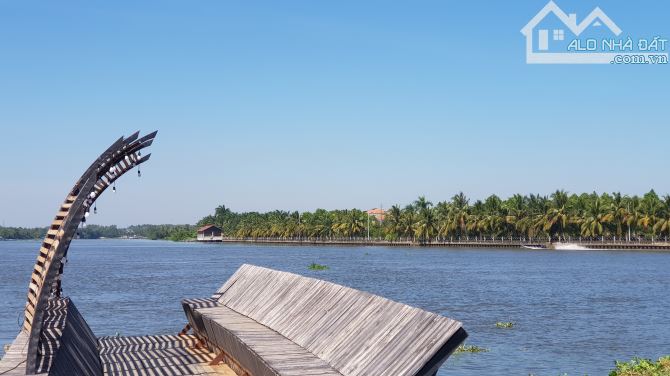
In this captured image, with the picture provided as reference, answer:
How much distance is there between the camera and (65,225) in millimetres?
12781

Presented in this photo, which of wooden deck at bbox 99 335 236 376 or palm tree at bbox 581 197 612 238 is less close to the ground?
palm tree at bbox 581 197 612 238

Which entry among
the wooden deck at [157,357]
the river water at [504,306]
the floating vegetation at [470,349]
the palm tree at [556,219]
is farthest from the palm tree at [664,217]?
the wooden deck at [157,357]

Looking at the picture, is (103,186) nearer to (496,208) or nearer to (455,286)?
(455,286)

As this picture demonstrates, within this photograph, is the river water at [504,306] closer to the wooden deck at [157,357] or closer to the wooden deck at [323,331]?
the wooden deck at [157,357]

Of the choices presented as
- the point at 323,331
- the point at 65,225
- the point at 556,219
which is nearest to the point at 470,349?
the point at 323,331

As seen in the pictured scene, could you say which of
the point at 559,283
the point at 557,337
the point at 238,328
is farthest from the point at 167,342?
the point at 559,283

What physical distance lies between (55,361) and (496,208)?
178 meters

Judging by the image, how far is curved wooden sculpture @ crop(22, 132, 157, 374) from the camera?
465 inches

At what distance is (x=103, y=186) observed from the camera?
1869 centimetres

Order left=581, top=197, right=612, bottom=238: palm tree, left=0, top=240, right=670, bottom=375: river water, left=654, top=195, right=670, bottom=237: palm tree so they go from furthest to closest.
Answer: left=581, top=197, right=612, bottom=238: palm tree → left=654, top=195, right=670, bottom=237: palm tree → left=0, top=240, right=670, bottom=375: river water

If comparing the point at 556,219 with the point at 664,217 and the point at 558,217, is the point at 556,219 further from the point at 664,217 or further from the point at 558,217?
the point at 664,217

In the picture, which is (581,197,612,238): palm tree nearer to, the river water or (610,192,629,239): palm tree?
(610,192,629,239): palm tree

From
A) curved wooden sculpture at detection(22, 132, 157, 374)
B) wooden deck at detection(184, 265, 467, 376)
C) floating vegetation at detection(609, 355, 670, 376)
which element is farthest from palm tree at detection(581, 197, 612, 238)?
curved wooden sculpture at detection(22, 132, 157, 374)

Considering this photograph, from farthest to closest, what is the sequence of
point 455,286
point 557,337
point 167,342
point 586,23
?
point 455,286, point 586,23, point 557,337, point 167,342
